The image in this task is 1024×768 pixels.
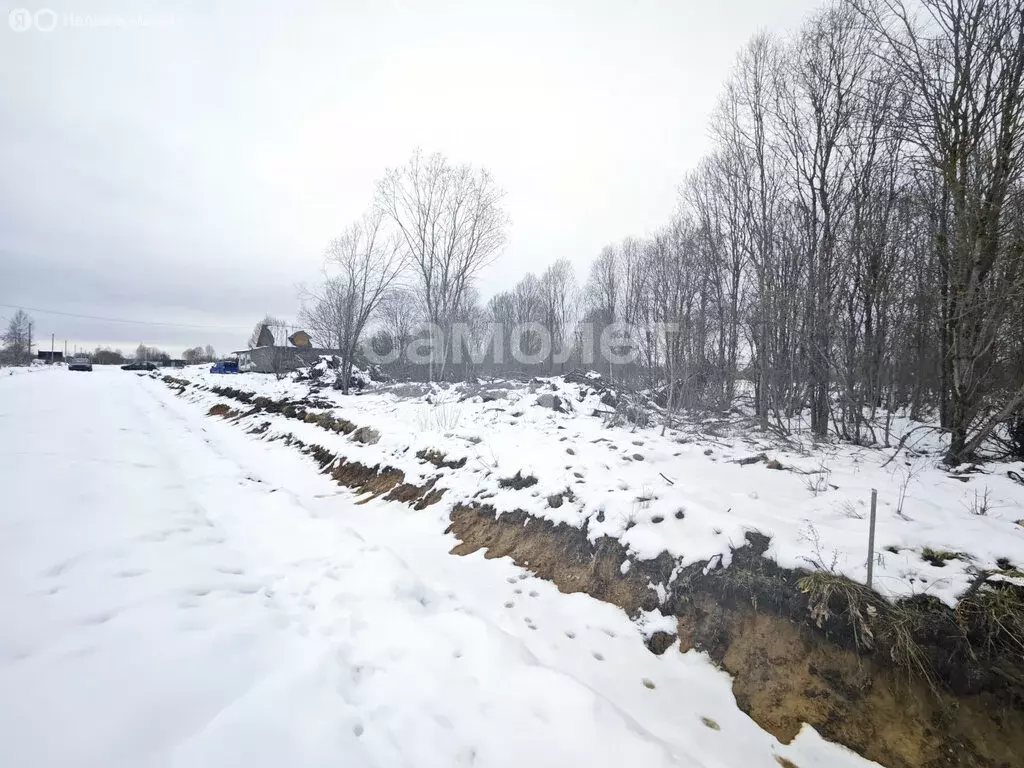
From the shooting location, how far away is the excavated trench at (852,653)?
2.60 m

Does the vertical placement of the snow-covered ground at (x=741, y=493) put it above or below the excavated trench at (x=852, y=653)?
above

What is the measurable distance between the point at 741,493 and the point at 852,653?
212 centimetres

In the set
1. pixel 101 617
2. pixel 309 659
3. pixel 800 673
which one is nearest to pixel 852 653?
pixel 800 673

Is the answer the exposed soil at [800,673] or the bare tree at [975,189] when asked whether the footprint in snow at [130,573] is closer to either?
the exposed soil at [800,673]

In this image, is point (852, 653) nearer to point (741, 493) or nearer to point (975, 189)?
point (741, 493)

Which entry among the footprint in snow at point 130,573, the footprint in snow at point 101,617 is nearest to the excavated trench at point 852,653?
the footprint in snow at point 101,617

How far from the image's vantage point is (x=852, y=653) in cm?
304

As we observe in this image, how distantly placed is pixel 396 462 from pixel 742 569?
254 inches

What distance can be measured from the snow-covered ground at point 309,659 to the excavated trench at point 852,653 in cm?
21

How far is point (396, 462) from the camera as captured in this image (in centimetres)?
850

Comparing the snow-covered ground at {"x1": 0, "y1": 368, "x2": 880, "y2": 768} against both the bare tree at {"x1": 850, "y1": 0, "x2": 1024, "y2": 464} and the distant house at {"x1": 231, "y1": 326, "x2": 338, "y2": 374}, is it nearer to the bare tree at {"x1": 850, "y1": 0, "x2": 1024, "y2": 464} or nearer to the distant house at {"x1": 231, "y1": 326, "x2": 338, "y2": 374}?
the bare tree at {"x1": 850, "y1": 0, "x2": 1024, "y2": 464}

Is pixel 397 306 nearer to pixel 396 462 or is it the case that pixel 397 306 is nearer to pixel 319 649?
pixel 396 462

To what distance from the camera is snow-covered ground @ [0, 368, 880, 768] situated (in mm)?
2396

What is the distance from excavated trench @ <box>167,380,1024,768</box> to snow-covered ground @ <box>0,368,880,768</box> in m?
0.21
